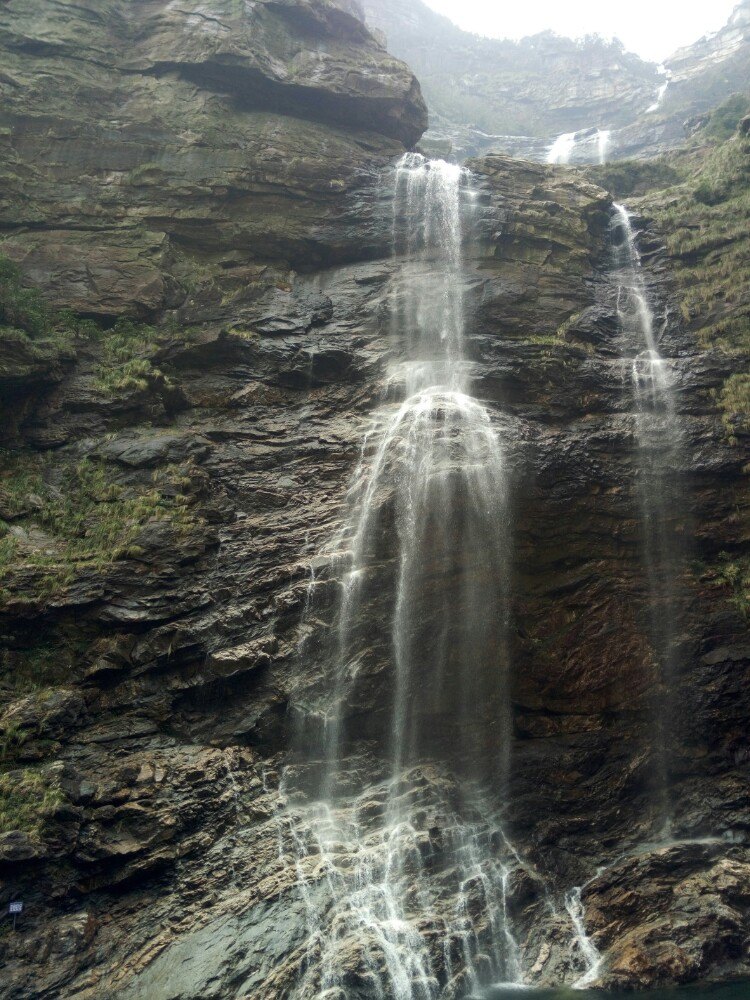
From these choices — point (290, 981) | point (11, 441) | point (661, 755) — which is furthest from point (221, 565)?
point (661, 755)

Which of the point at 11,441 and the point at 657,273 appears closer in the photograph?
the point at 11,441

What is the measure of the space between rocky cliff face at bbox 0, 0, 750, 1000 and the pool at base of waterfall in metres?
0.23

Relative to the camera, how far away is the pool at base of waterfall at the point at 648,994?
964 cm

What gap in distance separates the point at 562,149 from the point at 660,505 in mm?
33505

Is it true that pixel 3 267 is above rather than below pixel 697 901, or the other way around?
above

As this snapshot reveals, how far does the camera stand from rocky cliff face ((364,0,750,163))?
39.6 m

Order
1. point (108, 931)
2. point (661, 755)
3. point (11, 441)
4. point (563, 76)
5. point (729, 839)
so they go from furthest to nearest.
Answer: point (563, 76) < point (11, 441) < point (661, 755) < point (729, 839) < point (108, 931)

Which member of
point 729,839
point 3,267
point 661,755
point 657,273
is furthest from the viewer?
point 657,273

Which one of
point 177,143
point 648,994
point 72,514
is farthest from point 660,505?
point 177,143

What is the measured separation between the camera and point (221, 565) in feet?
46.6

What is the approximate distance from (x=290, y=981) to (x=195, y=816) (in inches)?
115

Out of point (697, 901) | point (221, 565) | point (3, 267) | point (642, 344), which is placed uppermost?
point (3, 267)

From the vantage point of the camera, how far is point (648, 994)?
32.2 feet

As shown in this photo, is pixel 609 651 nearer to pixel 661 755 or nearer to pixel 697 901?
pixel 661 755
